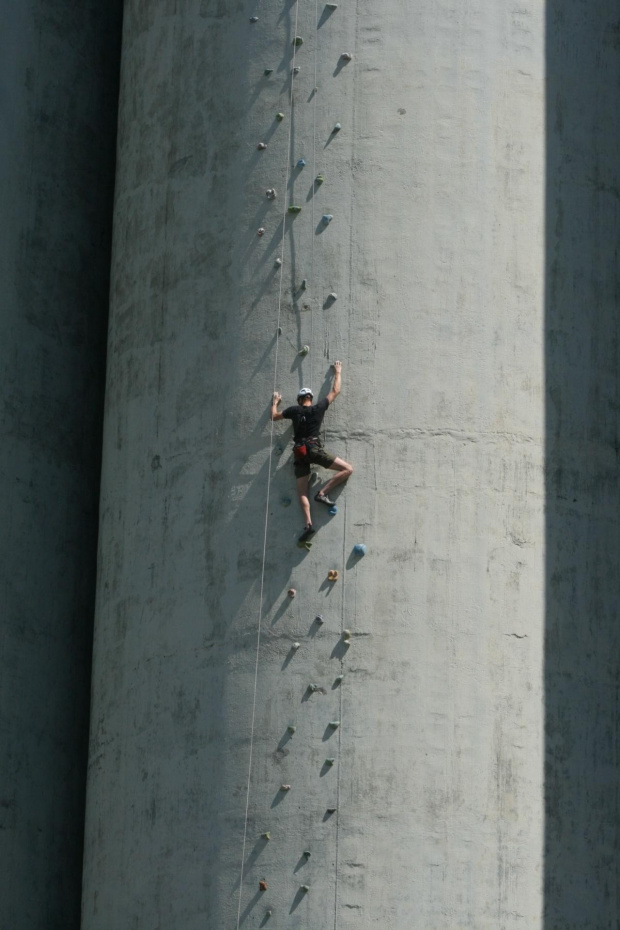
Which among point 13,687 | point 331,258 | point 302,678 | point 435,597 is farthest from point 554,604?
point 13,687

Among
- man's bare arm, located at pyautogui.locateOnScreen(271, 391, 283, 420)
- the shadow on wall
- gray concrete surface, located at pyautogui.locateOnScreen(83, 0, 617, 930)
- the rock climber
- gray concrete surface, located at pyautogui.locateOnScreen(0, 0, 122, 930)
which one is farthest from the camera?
gray concrete surface, located at pyautogui.locateOnScreen(0, 0, 122, 930)

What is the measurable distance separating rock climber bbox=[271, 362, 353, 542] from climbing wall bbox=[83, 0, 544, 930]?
9.2 inches

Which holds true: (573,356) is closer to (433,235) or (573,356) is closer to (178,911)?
(433,235)

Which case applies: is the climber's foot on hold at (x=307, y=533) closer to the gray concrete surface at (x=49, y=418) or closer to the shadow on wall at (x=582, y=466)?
the shadow on wall at (x=582, y=466)

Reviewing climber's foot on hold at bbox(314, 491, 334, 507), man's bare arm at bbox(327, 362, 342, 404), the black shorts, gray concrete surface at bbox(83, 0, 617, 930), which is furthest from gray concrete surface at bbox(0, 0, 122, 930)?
man's bare arm at bbox(327, 362, 342, 404)

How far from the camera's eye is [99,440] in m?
34.1

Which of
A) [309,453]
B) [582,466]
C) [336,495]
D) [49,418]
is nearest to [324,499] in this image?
[336,495]

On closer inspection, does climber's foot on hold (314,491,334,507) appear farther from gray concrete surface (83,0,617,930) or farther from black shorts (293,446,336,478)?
black shorts (293,446,336,478)

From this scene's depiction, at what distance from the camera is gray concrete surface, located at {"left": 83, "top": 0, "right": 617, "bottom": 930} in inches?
1064

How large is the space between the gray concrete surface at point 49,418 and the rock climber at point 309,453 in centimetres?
628

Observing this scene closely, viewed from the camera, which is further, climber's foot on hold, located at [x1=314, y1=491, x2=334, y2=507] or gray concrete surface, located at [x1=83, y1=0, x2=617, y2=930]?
climber's foot on hold, located at [x1=314, y1=491, x2=334, y2=507]

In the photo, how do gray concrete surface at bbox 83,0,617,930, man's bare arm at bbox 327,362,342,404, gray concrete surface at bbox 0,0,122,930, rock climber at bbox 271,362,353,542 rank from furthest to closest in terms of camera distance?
gray concrete surface at bbox 0,0,122,930, man's bare arm at bbox 327,362,342,404, rock climber at bbox 271,362,353,542, gray concrete surface at bbox 83,0,617,930

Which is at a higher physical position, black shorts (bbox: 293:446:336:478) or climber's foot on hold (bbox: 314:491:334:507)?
black shorts (bbox: 293:446:336:478)

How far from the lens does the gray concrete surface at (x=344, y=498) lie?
Result: 27016 millimetres
